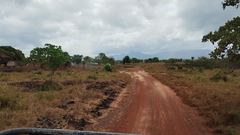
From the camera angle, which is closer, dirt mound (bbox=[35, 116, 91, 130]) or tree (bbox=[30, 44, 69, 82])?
dirt mound (bbox=[35, 116, 91, 130])

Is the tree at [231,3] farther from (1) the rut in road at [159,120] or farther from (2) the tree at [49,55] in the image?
(2) the tree at [49,55]

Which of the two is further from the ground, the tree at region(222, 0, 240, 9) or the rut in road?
the tree at region(222, 0, 240, 9)

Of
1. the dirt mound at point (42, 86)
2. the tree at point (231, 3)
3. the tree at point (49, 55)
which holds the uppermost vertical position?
the tree at point (231, 3)

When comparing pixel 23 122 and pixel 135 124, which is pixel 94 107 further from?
pixel 23 122

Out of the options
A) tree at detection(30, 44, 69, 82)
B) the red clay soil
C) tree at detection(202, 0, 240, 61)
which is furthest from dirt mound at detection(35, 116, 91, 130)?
tree at detection(30, 44, 69, 82)

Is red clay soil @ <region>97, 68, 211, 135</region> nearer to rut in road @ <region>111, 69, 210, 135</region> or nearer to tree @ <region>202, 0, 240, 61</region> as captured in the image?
rut in road @ <region>111, 69, 210, 135</region>

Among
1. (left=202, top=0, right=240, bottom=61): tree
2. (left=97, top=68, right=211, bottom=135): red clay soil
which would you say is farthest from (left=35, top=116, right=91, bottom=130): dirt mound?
(left=202, top=0, right=240, bottom=61): tree

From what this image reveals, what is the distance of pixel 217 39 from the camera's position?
34.1ft

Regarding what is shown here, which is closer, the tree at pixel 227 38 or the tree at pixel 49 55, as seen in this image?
the tree at pixel 227 38

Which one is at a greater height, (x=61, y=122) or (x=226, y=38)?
(x=226, y=38)

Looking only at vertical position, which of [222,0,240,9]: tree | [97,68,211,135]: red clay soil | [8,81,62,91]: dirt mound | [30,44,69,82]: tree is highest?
[222,0,240,9]: tree

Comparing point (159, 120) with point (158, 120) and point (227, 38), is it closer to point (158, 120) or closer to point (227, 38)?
point (158, 120)

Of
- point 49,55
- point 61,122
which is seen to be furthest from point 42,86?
point 61,122

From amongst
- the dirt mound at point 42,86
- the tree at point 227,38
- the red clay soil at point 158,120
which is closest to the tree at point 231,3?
the tree at point 227,38
